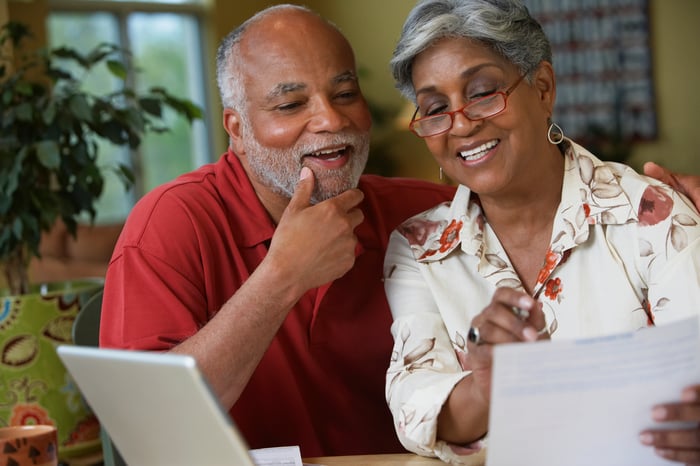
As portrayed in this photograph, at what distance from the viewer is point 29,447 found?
49.6 inches

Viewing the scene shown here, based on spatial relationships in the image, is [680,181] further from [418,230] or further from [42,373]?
[42,373]

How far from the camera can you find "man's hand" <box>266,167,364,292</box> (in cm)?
168

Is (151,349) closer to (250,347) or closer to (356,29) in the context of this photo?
(250,347)

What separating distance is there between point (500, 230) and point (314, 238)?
35cm

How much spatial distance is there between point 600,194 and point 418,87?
0.37m

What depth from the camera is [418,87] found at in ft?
5.38

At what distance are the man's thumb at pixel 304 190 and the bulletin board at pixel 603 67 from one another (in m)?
5.39

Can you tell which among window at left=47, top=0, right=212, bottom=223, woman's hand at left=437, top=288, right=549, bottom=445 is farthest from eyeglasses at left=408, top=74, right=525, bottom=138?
window at left=47, top=0, right=212, bottom=223

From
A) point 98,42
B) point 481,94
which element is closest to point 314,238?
point 481,94

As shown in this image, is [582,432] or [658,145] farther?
[658,145]

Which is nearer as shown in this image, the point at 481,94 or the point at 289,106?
the point at 481,94

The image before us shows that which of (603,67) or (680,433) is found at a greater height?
(603,67)

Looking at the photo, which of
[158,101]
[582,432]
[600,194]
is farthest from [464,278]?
[158,101]

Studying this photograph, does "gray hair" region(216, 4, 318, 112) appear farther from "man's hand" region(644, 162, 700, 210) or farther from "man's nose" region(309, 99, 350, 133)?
"man's hand" region(644, 162, 700, 210)
